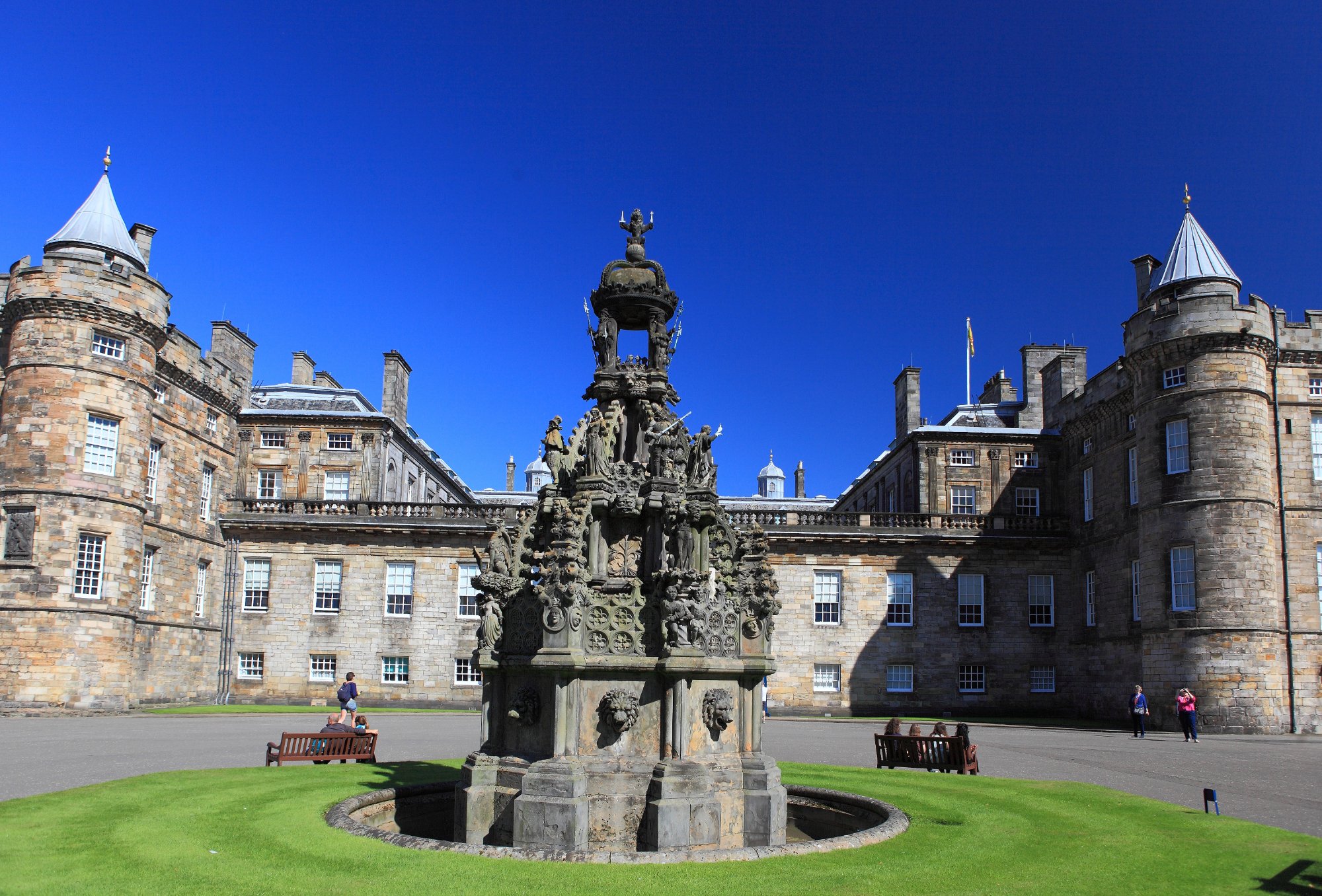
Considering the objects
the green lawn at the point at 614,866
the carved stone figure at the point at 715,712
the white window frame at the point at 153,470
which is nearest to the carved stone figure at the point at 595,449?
the carved stone figure at the point at 715,712

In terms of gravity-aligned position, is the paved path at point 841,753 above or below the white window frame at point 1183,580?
below

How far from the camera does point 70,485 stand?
3156 cm

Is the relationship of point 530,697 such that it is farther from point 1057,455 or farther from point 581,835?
point 1057,455

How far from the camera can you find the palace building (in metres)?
31.3

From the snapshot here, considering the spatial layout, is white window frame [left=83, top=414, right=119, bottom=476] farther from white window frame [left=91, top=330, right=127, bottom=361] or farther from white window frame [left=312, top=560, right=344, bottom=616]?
white window frame [left=312, top=560, right=344, bottom=616]

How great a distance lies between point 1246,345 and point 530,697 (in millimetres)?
29917

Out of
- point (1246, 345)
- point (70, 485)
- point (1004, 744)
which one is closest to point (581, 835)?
point (1004, 744)

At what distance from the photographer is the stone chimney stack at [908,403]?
46.9 meters

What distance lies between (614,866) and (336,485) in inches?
1484

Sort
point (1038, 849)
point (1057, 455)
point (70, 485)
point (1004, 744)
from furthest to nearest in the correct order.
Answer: point (1057, 455), point (70, 485), point (1004, 744), point (1038, 849)

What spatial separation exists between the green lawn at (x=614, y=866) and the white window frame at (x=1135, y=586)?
23.2m

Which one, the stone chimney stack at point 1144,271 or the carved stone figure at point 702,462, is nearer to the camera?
the carved stone figure at point 702,462

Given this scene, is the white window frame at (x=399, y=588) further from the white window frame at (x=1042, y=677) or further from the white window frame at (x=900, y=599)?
the white window frame at (x=1042, y=677)

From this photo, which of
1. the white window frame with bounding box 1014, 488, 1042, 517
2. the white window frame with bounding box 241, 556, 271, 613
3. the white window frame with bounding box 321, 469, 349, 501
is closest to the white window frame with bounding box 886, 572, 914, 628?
the white window frame with bounding box 1014, 488, 1042, 517
